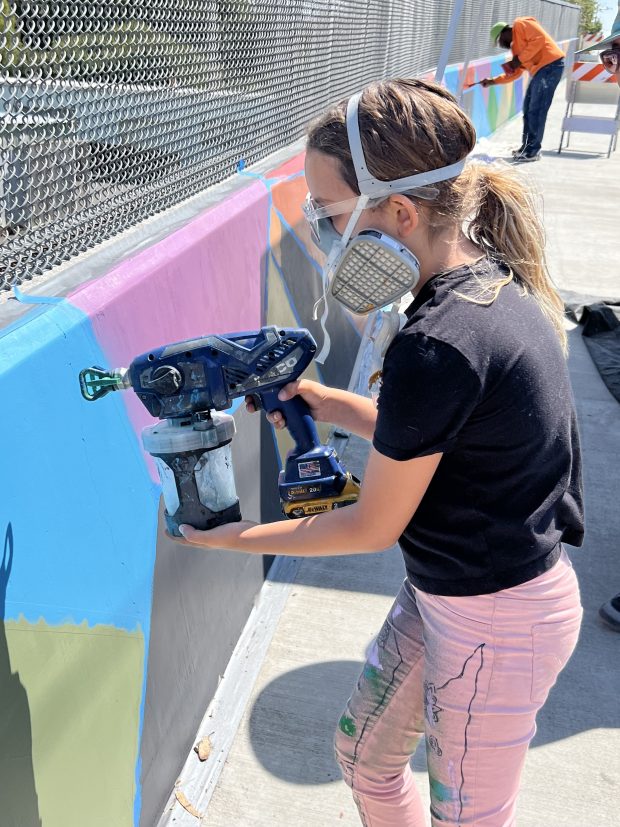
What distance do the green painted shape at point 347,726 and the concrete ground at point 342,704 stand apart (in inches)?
29.7

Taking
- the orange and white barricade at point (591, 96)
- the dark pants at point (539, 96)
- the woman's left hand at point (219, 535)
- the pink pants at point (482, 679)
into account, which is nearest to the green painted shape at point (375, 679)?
the pink pants at point (482, 679)

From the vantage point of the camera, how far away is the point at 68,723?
1.86m

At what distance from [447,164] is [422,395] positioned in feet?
1.59

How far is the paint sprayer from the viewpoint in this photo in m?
1.69

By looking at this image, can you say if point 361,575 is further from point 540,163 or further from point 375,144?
point 540,163

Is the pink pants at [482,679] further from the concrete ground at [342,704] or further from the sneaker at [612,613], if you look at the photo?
the sneaker at [612,613]

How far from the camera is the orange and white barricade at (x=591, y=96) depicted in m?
14.1

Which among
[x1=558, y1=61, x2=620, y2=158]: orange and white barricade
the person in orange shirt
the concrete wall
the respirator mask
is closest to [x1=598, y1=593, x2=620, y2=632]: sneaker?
the concrete wall

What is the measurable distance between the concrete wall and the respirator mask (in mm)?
629

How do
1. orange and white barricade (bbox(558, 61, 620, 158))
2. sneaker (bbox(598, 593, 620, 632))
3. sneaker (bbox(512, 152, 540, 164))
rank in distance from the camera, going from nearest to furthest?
sneaker (bbox(598, 593, 620, 632)), sneaker (bbox(512, 152, 540, 164)), orange and white barricade (bbox(558, 61, 620, 158))

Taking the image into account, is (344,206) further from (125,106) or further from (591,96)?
(591,96)

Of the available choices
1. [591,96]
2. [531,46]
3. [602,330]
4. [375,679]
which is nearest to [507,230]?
[375,679]

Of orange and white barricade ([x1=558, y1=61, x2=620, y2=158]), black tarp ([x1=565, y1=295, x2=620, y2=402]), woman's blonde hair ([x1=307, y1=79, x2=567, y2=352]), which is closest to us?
woman's blonde hair ([x1=307, y1=79, x2=567, y2=352])

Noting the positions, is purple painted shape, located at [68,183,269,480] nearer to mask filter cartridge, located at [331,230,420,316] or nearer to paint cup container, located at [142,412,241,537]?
paint cup container, located at [142,412,241,537]
